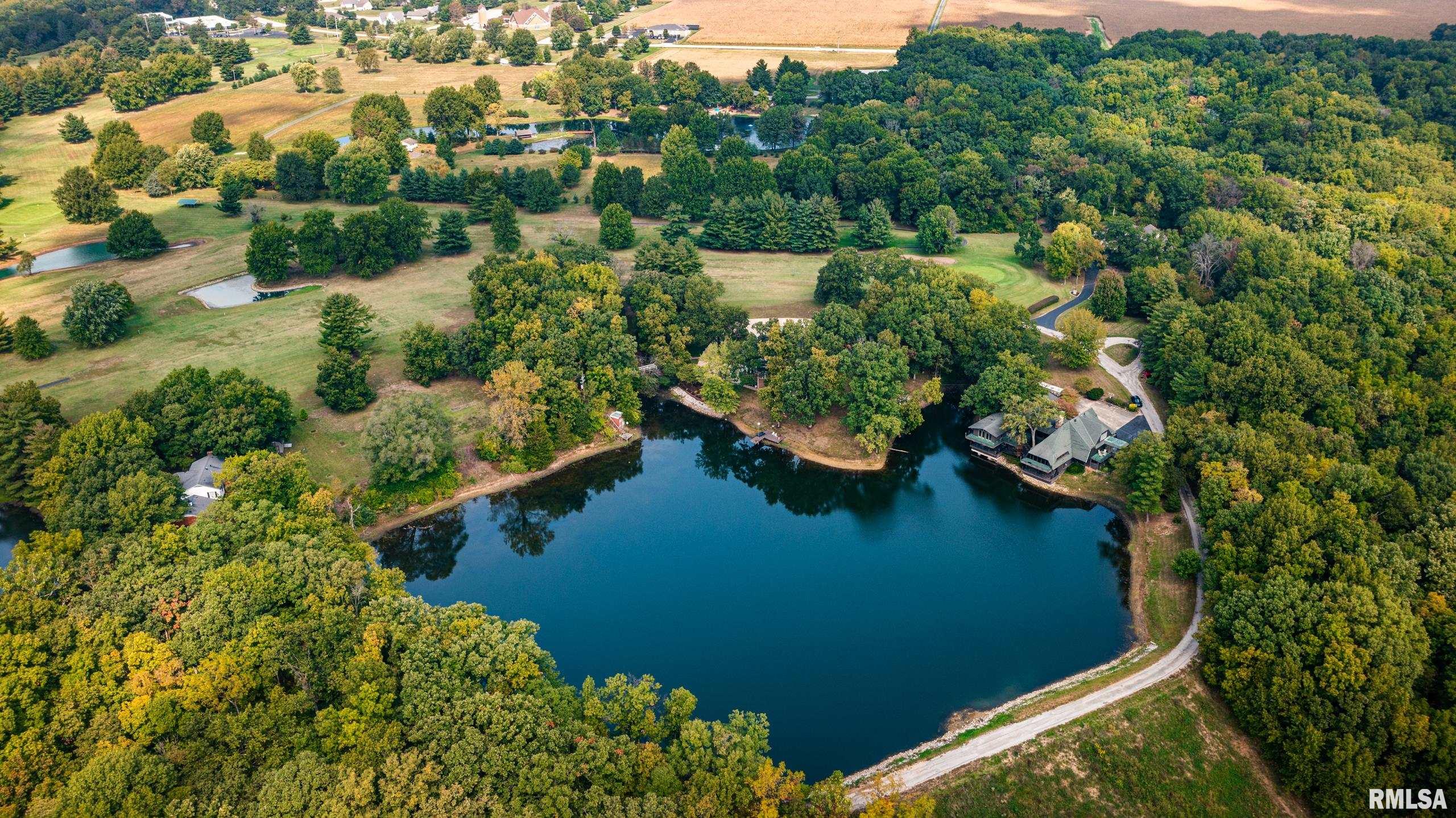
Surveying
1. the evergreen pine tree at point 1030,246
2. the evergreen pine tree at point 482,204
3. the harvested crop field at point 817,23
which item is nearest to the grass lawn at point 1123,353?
the evergreen pine tree at point 1030,246

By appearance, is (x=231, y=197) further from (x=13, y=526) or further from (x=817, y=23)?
A: (x=817, y=23)

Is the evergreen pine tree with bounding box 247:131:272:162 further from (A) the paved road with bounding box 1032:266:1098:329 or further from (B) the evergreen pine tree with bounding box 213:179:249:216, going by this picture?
(A) the paved road with bounding box 1032:266:1098:329

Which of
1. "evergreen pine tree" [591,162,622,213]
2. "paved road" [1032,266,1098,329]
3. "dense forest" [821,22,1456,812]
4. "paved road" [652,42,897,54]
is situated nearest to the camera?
"dense forest" [821,22,1456,812]

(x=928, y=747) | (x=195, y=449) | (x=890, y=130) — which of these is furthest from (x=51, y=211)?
(x=928, y=747)

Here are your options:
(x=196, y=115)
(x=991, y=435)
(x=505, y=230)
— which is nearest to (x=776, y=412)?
(x=991, y=435)

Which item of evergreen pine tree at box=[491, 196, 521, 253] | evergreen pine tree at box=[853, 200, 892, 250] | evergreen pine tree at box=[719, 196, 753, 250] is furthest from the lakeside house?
evergreen pine tree at box=[491, 196, 521, 253]

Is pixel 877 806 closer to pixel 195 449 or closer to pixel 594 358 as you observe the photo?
pixel 594 358

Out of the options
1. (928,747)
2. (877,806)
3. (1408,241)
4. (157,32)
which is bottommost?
(928,747)
